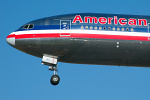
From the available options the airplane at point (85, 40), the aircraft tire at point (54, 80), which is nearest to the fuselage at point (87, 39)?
the airplane at point (85, 40)

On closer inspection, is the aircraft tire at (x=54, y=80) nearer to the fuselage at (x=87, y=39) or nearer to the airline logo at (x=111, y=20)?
the fuselage at (x=87, y=39)

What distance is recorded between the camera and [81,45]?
5447 centimetres

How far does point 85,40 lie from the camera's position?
179 ft

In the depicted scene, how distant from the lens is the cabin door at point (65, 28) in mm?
54719

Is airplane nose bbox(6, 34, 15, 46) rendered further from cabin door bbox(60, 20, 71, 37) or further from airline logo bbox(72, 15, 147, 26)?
airline logo bbox(72, 15, 147, 26)

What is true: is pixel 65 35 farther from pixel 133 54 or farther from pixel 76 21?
pixel 133 54

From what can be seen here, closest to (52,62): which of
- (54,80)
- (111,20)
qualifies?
(54,80)

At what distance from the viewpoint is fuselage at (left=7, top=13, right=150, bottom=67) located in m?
54.6

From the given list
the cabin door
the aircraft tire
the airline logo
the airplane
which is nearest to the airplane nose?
the airplane

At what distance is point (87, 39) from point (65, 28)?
2919 mm

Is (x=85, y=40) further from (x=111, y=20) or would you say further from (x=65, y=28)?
(x=111, y=20)

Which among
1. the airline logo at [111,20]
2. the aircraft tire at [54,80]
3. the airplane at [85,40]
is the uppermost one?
the airline logo at [111,20]

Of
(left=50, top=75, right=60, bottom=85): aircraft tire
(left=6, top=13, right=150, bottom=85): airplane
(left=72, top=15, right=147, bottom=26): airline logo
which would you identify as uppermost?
(left=72, top=15, right=147, bottom=26): airline logo

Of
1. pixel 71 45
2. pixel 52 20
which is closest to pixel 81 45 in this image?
pixel 71 45
